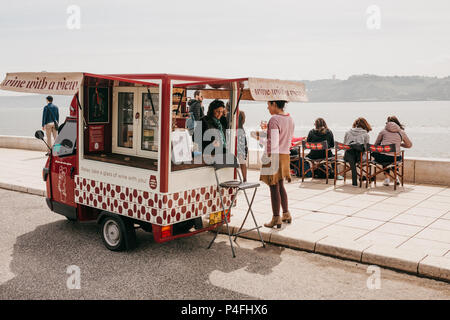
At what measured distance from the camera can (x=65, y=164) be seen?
22.2 feet

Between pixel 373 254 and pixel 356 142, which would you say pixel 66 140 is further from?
pixel 356 142

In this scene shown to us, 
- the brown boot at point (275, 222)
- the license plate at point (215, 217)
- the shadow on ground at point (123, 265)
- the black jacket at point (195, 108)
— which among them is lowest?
the shadow on ground at point (123, 265)

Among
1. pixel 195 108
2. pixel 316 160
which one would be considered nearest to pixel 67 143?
pixel 195 108

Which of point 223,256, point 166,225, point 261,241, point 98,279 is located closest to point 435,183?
point 261,241

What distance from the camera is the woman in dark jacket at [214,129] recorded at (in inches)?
249

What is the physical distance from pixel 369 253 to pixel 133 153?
3.45 meters

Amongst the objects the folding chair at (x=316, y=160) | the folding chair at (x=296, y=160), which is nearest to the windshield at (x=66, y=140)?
the folding chair at (x=316, y=160)

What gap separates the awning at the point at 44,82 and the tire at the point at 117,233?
1726 mm

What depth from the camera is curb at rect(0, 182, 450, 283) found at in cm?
525

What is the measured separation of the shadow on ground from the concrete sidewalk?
0.68 m

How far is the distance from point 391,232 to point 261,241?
1877 millimetres

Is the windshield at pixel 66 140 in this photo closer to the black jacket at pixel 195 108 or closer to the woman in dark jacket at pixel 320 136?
the black jacket at pixel 195 108
